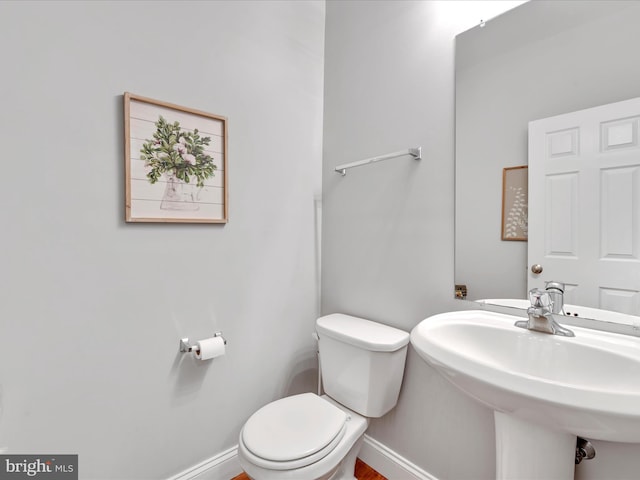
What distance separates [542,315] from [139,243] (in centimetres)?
141

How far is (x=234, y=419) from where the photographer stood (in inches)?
58.9

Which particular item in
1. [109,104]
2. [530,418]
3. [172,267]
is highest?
[109,104]

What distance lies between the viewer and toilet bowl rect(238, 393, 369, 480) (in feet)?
3.40

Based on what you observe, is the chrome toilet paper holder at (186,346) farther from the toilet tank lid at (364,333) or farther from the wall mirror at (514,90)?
the wall mirror at (514,90)

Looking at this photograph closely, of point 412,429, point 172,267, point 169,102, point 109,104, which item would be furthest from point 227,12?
point 412,429

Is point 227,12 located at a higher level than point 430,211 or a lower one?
higher

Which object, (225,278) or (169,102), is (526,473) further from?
(169,102)

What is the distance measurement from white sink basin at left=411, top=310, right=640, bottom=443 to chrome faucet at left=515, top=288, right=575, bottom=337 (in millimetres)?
26

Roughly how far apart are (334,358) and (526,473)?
0.77m

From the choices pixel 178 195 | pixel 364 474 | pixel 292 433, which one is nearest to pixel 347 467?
pixel 364 474

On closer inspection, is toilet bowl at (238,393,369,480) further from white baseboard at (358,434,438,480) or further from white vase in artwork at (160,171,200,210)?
white vase in artwork at (160,171,200,210)

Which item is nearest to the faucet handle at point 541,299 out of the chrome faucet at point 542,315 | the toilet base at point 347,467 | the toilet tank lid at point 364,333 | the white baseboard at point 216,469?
the chrome faucet at point 542,315

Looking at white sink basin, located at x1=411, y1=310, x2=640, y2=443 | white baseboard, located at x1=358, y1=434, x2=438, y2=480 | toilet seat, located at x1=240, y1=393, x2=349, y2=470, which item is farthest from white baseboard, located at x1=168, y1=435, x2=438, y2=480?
white sink basin, located at x1=411, y1=310, x2=640, y2=443

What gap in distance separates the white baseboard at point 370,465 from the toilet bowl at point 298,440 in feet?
0.80
